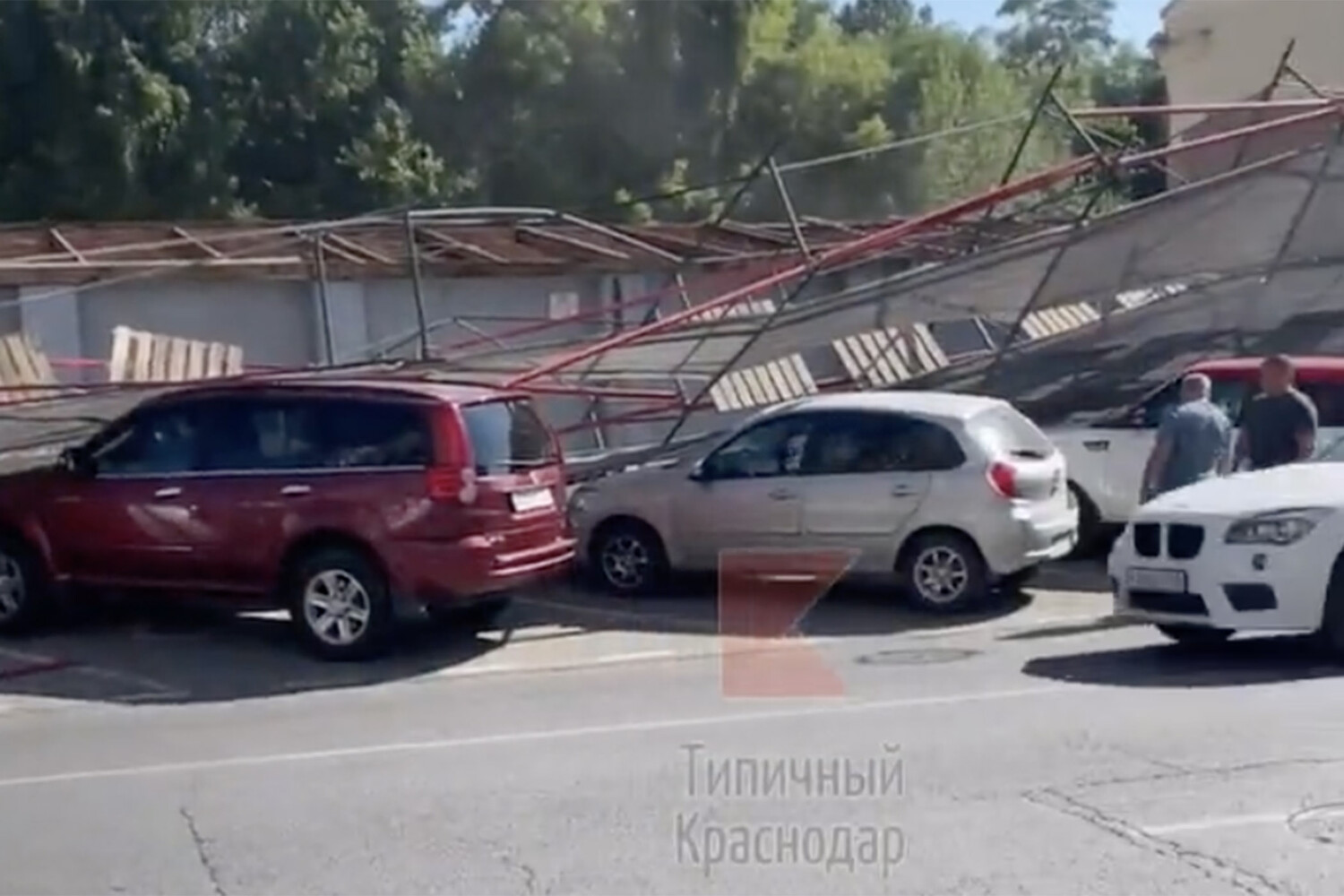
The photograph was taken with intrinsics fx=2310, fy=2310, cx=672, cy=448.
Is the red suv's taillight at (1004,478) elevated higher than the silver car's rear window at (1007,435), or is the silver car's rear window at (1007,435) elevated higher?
the silver car's rear window at (1007,435)

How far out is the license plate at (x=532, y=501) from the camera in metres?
15.1

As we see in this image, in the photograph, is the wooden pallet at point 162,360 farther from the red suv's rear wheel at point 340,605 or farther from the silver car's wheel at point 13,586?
the red suv's rear wheel at point 340,605

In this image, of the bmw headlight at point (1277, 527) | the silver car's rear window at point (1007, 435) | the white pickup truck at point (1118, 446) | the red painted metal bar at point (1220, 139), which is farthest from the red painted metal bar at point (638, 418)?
the bmw headlight at point (1277, 527)

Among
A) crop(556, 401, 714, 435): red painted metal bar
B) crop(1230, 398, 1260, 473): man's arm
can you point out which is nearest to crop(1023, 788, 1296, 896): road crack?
crop(1230, 398, 1260, 473): man's arm

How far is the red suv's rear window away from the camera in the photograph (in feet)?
48.9

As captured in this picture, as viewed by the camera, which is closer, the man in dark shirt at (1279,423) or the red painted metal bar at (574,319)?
the man in dark shirt at (1279,423)

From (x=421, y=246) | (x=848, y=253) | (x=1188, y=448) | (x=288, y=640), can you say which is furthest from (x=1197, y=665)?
(x=421, y=246)

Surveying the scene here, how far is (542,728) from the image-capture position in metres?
11.8

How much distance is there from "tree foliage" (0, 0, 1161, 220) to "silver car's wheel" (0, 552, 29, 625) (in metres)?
27.4

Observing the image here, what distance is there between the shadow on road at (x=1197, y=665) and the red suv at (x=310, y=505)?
3.69 meters

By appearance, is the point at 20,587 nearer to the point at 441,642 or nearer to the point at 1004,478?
the point at 441,642

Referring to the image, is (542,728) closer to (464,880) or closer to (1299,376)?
(464,880)

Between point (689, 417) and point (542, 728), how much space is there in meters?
9.04

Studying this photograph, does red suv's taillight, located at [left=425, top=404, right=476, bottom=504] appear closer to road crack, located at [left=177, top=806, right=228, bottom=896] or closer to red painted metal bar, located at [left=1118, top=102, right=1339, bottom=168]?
road crack, located at [left=177, top=806, right=228, bottom=896]
